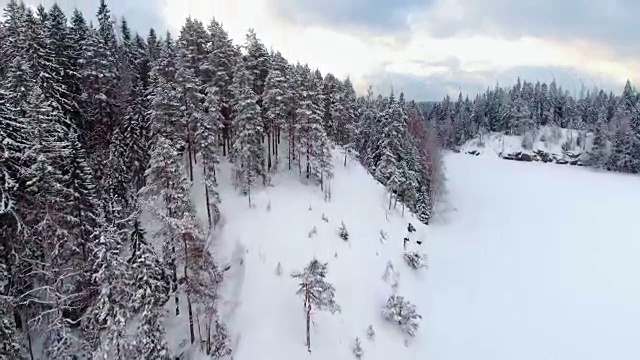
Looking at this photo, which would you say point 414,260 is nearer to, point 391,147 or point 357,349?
point 357,349

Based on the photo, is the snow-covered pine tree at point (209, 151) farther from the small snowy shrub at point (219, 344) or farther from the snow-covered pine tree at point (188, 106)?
the small snowy shrub at point (219, 344)

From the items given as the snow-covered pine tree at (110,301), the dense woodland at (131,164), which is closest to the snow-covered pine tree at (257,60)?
the dense woodland at (131,164)

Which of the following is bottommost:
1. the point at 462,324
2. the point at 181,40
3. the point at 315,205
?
the point at 462,324

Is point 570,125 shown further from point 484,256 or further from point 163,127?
point 163,127

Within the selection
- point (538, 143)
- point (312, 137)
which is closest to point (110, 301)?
point (312, 137)

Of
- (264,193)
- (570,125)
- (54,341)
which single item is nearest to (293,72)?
(264,193)

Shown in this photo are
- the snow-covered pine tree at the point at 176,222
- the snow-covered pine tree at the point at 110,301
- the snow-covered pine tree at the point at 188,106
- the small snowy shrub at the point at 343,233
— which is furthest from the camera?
the small snowy shrub at the point at 343,233

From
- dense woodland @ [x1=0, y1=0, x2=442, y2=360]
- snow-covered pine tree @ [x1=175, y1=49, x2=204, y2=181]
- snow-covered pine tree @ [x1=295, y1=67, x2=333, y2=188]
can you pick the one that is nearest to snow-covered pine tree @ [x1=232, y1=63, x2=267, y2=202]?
dense woodland @ [x1=0, y1=0, x2=442, y2=360]
